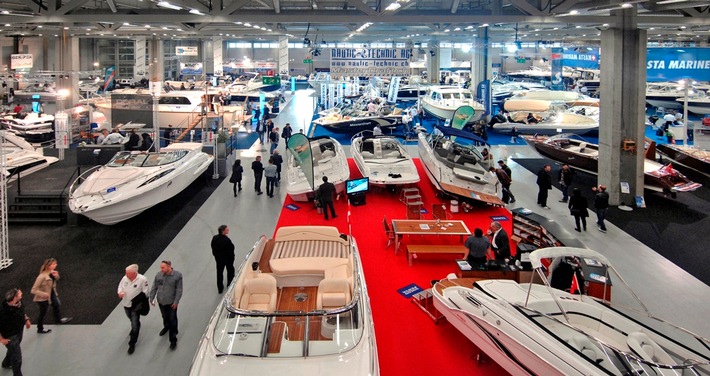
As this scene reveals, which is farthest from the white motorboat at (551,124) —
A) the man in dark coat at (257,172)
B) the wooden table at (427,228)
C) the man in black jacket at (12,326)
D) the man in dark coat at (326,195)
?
the man in black jacket at (12,326)

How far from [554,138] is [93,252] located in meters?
11.7

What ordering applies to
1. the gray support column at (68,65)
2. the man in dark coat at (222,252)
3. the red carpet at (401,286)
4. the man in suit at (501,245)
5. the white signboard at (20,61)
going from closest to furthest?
1. the red carpet at (401,286)
2. the man in dark coat at (222,252)
3. the man in suit at (501,245)
4. the white signboard at (20,61)
5. the gray support column at (68,65)

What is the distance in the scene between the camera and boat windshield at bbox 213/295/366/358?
3742 mm

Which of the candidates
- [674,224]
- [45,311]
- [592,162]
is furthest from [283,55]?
[45,311]

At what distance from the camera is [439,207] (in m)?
8.67

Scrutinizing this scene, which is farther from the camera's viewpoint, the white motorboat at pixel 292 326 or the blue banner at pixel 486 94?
the blue banner at pixel 486 94

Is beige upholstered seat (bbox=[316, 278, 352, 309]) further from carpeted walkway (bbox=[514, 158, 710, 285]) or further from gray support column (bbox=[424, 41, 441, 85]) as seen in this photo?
gray support column (bbox=[424, 41, 441, 85])

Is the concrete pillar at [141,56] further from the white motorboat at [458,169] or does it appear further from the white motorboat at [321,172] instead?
the white motorboat at [458,169]

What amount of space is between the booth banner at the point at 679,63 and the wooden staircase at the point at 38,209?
1235 cm

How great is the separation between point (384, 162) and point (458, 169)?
172 cm

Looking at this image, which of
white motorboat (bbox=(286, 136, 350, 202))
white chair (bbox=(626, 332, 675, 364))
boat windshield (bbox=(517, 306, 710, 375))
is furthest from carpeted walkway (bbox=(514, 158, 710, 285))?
white motorboat (bbox=(286, 136, 350, 202))

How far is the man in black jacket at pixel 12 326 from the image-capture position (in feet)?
13.6

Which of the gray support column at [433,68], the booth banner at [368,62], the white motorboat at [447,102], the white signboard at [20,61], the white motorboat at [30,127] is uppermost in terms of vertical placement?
the gray support column at [433,68]

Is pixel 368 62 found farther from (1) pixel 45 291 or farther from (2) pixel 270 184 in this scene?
(1) pixel 45 291
